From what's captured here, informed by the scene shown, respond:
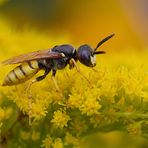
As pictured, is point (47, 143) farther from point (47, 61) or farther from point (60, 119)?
point (47, 61)

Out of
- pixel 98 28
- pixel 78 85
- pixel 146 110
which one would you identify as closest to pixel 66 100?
pixel 78 85

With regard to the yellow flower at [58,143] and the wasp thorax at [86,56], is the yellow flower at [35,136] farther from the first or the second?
the wasp thorax at [86,56]

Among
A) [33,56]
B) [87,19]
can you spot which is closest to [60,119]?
[33,56]

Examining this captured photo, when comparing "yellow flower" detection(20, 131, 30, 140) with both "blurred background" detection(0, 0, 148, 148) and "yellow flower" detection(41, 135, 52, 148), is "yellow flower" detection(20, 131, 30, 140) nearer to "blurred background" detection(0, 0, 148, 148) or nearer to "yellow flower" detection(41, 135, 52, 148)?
"yellow flower" detection(41, 135, 52, 148)

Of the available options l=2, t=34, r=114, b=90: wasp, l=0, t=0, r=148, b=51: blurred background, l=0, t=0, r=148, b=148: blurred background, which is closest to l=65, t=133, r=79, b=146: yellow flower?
l=2, t=34, r=114, b=90: wasp

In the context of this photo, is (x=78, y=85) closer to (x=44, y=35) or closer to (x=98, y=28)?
(x=44, y=35)

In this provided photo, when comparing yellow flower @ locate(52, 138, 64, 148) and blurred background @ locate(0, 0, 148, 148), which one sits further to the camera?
blurred background @ locate(0, 0, 148, 148)
